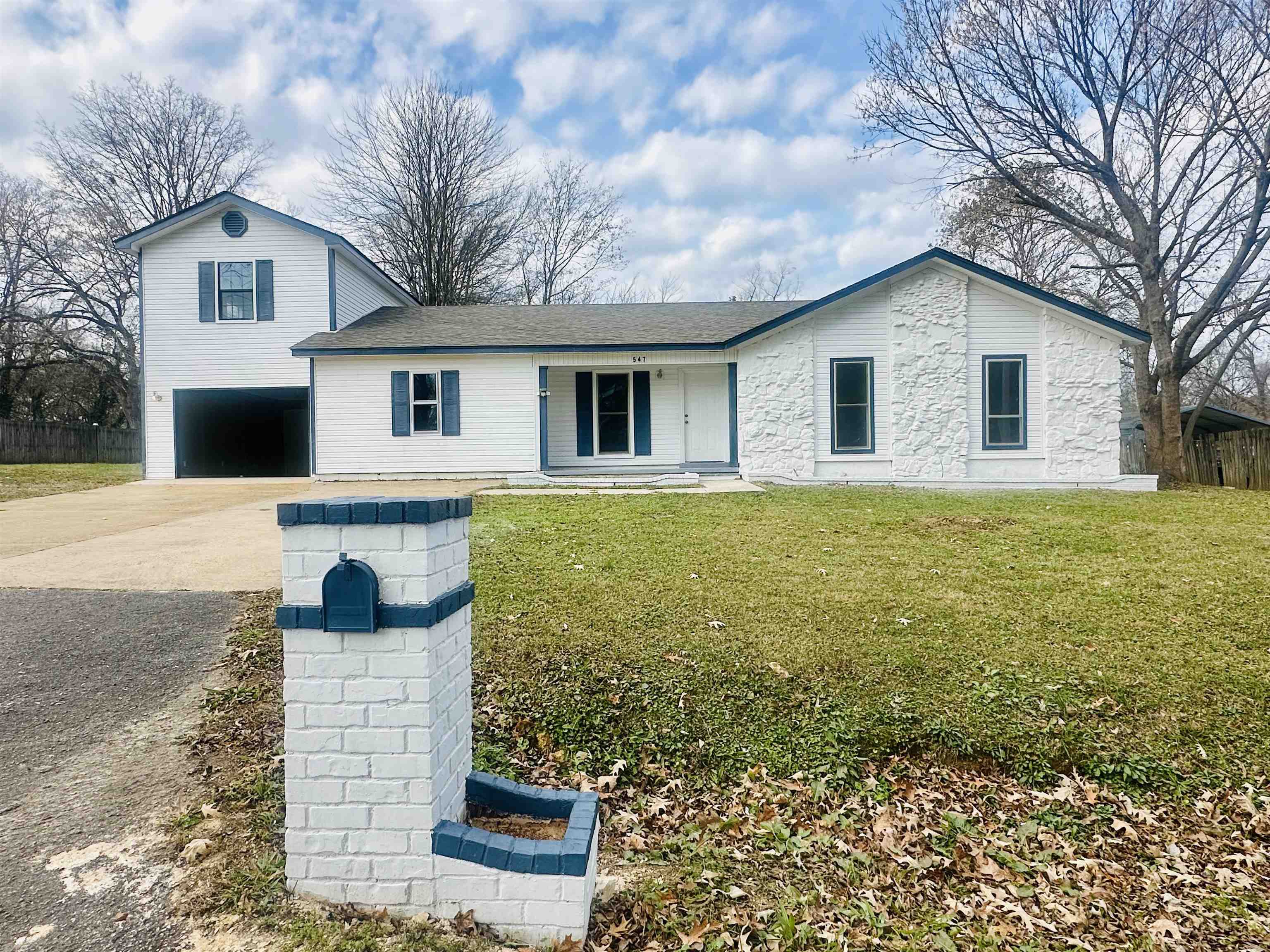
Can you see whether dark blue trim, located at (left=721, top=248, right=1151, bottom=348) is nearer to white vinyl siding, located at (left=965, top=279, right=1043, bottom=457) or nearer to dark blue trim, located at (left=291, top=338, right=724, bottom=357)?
white vinyl siding, located at (left=965, top=279, right=1043, bottom=457)

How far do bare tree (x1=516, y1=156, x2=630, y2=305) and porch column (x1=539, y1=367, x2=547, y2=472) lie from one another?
15.5m

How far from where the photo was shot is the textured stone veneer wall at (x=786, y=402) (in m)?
13.2

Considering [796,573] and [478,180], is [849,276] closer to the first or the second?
[478,180]

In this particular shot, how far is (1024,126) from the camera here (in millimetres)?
15891

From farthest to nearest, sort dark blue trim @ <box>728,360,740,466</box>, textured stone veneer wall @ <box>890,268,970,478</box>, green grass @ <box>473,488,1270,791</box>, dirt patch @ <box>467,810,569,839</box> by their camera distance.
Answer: dark blue trim @ <box>728,360,740,466</box>
textured stone veneer wall @ <box>890,268,970,478</box>
green grass @ <box>473,488,1270,791</box>
dirt patch @ <box>467,810,569,839</box>

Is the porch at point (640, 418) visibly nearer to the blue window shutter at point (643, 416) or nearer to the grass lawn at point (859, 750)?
the blue window shutter at point (643, 416)

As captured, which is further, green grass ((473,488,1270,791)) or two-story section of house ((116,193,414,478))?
two-story section of house ((116,193,414,478))

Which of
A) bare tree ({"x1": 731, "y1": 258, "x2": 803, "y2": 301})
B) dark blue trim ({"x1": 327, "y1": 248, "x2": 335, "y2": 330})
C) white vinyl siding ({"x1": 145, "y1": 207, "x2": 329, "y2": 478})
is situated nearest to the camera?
white vinyl siding ({"x1": 145, "y1": 207, "x2": 329, "y2": 478})

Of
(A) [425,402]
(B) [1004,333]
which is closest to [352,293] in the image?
(A) [425,402]

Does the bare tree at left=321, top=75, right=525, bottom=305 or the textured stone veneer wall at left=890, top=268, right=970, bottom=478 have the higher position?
the bare tree at left=321, top=75, right=525, bottom=305

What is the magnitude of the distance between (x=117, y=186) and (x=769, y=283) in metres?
26.7

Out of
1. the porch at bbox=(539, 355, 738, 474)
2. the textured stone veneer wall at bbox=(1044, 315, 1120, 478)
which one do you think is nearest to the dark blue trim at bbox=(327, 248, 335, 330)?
the porch at bbox=(539, 355, 738, 474)

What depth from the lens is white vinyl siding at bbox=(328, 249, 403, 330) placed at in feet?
52.0

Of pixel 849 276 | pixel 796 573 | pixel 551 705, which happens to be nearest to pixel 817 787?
pixel 551 705
